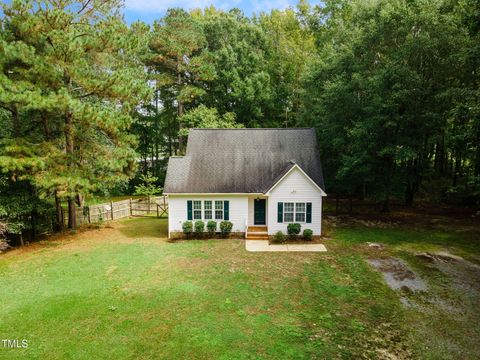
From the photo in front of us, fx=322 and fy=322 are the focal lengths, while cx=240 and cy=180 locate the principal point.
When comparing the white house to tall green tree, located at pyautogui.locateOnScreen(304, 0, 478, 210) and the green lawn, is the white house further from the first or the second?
tall green tree, located at pyautogui.locateOnScreen(304, 0, 478, 210)

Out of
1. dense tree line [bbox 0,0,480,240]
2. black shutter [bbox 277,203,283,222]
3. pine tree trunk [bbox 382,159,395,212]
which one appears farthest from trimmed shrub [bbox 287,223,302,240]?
pine tree trunk [bbox 382,159,395,212]

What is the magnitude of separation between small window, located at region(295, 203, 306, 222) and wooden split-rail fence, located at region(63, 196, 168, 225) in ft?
39.8

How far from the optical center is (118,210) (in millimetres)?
25000

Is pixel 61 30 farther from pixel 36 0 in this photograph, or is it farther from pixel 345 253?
pixel 345 253

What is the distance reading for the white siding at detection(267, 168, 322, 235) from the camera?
59.3 ft

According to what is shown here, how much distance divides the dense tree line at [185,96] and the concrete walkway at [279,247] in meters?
7.56

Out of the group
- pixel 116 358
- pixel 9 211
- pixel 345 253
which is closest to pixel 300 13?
pixel 345 253

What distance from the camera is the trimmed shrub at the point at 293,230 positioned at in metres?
18.0

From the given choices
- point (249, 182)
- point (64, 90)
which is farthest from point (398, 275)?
point (64, 90)

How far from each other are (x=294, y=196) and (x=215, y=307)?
900 centimetres

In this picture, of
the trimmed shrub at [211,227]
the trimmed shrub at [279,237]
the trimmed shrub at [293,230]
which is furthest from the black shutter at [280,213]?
the trimmed shrub at [211,227]

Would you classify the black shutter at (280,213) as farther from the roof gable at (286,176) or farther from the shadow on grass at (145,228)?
the shadow on grass at (145,228)

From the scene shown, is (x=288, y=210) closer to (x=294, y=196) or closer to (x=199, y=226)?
(x=294, y=196)

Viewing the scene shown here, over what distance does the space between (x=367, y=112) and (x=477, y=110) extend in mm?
7982
